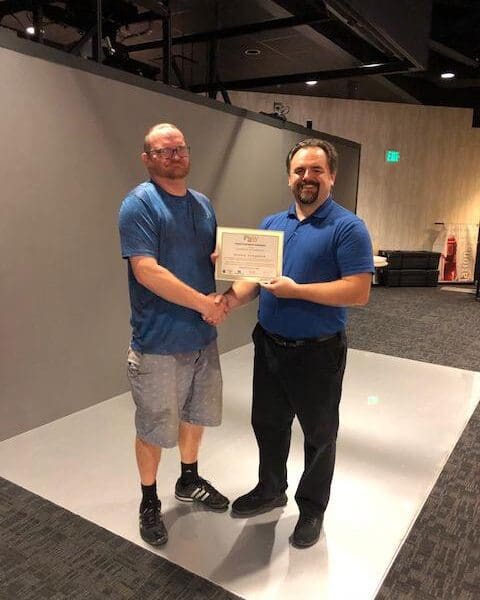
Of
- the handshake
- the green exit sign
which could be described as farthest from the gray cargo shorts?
the green exit sign

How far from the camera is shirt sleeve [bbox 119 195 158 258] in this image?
5.31 feet

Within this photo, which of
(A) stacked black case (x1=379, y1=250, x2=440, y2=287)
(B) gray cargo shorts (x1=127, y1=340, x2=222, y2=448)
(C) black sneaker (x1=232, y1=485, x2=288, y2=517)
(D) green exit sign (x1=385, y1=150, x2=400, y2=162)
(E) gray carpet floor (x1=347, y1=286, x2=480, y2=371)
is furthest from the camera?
(D) green exit sign (x1=385, y1=150, x2=400, y2=162)

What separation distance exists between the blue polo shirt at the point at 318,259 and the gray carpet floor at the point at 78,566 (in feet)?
3.02

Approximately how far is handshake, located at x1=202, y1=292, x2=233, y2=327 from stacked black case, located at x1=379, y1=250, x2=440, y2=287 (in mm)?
6612

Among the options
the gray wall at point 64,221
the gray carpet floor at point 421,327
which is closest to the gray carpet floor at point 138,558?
the gray wall at point 64,221

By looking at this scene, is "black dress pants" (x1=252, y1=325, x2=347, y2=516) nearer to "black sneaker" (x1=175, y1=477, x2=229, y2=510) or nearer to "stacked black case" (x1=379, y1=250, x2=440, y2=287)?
"black sneaker" (x1=175, y1=477, x2=229, y2=510)

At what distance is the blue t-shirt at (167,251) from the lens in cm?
163

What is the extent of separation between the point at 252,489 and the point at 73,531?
76cm

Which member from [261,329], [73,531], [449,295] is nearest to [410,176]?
[449,295]

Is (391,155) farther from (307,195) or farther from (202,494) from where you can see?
(202,494)

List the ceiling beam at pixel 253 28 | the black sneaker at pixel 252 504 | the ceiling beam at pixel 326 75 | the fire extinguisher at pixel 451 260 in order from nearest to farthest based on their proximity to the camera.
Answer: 1. the black sneaker at pixel 252 504
2. the ceiling beam at pixel 253 28
3. the ceiling beam at pixel 326 75
4. the fire extinguisher at pixel 451 260

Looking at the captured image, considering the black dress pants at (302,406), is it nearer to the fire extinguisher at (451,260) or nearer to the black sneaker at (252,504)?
the black sneaker at (252,504)

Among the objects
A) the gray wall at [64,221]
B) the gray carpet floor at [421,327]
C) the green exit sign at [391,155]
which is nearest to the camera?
the gray wall at [64,221]

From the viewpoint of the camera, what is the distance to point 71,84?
2.60m
